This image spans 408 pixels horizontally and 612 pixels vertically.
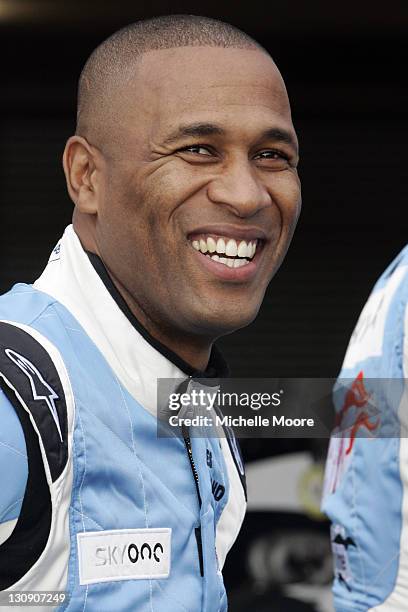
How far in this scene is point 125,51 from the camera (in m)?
2.20

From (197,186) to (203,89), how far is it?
18cm

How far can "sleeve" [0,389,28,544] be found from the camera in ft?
5.62

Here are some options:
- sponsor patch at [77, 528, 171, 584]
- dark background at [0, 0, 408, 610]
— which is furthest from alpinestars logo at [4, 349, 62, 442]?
dark background at [0, 0, 408, 610]

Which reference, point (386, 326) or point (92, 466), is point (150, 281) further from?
point (386, 326)

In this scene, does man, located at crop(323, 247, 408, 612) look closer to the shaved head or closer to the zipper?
the zipper

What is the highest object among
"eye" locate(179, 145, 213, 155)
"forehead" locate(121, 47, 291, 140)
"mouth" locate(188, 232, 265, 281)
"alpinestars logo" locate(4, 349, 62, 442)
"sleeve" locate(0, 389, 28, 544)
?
"forehead" locate(121, 47, 291, 140)

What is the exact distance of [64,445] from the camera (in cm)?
180

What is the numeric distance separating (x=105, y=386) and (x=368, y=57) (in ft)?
18.1

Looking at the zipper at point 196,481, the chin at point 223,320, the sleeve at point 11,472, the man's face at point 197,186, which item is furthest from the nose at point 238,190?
the sleeve at point 11,472

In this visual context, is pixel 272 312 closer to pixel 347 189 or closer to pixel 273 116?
pixel 347 189

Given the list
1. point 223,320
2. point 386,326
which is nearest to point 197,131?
point 223,320

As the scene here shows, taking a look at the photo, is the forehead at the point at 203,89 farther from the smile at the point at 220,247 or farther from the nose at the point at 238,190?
the smile at the point at 220,247

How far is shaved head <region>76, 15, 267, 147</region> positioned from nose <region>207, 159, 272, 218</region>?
0.80 ft

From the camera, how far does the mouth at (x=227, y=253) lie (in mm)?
2082
